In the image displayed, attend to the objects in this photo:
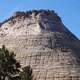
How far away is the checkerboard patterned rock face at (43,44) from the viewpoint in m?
93.4

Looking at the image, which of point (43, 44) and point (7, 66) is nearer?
point (7, 66)

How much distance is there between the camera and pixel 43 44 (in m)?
102

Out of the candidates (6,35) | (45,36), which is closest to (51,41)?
(45,36)

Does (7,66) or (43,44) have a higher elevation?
(43,44)

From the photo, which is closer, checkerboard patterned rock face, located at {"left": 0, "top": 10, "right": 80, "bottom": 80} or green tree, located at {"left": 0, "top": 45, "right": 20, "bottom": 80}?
green tree, located at {"left": 0, "top": 45, "right": 20, "bottom": 80}

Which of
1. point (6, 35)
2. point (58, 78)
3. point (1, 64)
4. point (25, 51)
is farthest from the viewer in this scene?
point (6, 35)

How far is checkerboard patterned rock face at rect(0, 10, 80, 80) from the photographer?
93.4m

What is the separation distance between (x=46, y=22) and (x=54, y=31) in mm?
3380

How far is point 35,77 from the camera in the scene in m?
91.4

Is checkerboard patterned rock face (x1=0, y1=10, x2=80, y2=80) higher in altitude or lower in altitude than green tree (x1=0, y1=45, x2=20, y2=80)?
higher

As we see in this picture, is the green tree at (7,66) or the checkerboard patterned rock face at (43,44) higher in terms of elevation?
the checkerboard patterned rock face at (43,44)

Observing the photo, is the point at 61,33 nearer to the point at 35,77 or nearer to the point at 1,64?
the point at 35,77

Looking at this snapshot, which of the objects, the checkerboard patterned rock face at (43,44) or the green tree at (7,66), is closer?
the green tree at (7,66)

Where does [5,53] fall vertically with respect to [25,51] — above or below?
below
